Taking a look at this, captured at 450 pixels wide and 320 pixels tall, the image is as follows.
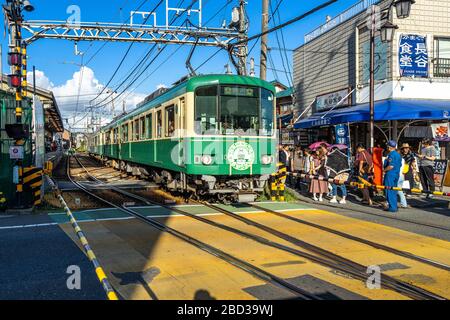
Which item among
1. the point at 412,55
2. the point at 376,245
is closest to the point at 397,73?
the point at 412,55

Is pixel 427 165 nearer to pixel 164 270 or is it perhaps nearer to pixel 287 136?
pixel 164 270

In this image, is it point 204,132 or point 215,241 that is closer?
point 215,241

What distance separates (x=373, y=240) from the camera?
24.1ft

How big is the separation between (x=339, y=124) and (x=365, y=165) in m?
4.63

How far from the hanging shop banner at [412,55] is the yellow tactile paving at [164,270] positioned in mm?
12115

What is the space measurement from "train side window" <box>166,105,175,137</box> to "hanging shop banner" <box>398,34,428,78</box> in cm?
892

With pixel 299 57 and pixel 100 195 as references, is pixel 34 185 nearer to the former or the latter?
pixel 100 195

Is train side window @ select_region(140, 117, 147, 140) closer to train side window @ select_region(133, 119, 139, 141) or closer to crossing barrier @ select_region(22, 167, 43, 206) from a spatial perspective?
train side window @ select_region(133, 119, 139, 141)

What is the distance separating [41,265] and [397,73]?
45.9 ft

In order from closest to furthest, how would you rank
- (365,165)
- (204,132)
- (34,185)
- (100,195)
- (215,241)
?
(215,241)
(204,132)
(34,185)
(365,165)
(100,195)

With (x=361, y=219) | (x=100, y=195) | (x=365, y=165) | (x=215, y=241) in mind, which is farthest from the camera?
(x=100, y=195)

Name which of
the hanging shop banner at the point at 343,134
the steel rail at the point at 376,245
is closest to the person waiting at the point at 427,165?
the hanging shop banner at the point at 343,134

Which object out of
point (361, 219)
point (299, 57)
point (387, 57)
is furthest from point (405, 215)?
point (299, 57)

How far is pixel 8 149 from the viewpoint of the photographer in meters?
11.5
